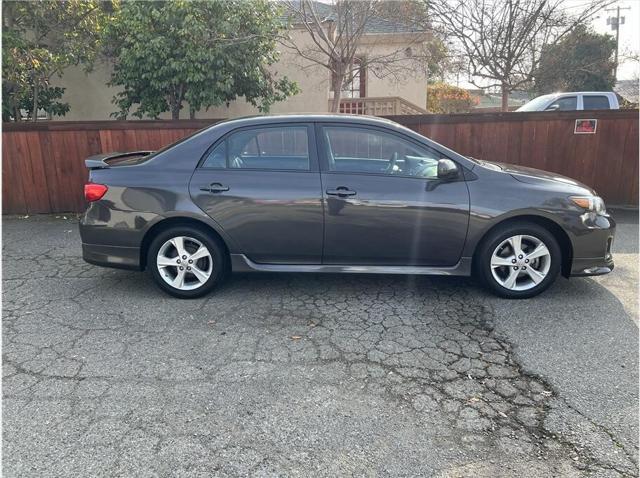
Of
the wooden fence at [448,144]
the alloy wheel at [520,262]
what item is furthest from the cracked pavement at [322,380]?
the wooden fence at [448,144]

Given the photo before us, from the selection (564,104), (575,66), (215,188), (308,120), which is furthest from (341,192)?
(575,66)

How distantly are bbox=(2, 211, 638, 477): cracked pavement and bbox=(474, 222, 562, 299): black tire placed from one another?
130 mm

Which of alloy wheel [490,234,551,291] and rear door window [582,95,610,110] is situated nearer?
alloy wheel [490,234,551,291]

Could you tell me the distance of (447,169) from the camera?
394 centimetres

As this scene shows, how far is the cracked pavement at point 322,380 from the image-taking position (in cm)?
234

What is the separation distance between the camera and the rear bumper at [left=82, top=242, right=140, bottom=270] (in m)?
4.25

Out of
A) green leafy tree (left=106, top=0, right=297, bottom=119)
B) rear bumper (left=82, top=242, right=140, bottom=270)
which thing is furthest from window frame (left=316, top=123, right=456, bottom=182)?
green leafy tree (left=106, top=0, right=297, bottom=119)

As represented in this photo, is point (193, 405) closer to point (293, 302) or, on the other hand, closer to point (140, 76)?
point (293, 302)

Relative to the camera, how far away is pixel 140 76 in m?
9.05

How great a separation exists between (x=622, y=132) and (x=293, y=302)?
6.44 metres

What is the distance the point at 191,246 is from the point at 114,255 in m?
0.73

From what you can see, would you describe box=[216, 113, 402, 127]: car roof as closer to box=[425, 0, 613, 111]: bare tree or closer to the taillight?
the taillight

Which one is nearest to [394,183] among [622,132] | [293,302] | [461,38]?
[293,302]

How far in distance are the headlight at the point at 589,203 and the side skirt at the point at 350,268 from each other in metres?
1.05
